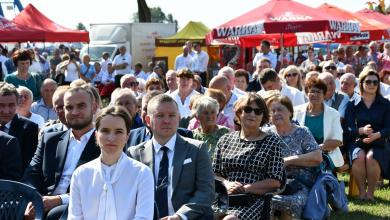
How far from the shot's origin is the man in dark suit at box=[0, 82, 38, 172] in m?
6.94

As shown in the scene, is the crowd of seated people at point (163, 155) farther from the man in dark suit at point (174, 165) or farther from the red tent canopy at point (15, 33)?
the red tent canopy at point (15, 33)

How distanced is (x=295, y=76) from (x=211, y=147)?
4.93m

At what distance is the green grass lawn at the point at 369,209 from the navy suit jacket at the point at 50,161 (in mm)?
3614

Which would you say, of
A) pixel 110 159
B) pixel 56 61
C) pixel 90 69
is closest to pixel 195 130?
pixel 110 159

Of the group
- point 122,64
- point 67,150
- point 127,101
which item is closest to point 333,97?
point 127,101

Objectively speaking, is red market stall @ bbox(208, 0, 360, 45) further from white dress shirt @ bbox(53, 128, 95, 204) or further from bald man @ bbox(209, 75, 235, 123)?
white dress shirt @ bbox(53, 128, 95, 204)

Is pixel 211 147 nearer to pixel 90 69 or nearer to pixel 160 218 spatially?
pixel 160 218

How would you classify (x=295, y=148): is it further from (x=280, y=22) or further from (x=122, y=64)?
(x=122, y=64)

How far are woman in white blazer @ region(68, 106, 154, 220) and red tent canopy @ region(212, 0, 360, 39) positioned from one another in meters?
10.8

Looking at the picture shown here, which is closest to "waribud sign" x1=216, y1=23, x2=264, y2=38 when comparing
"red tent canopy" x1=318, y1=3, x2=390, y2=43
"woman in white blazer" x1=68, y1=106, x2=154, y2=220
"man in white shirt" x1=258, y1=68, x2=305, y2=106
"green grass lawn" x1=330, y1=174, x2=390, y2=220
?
"man in white shirt" x1=258, y1=68, x2=305, y2=106

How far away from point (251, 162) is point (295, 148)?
1093 mm

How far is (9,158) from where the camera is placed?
230 inches

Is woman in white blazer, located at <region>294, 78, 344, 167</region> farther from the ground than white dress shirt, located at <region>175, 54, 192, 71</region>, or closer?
closer

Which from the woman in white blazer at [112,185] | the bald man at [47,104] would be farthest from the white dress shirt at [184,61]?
the woman in white blazer at [112,185]
